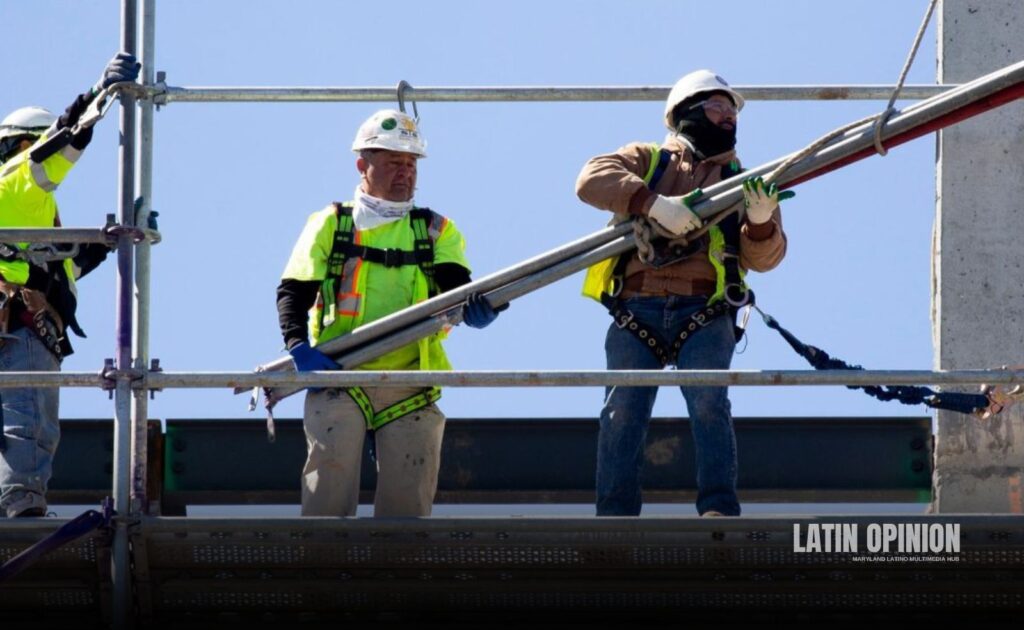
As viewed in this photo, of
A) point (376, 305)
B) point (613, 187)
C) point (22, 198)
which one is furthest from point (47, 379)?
point (613, 187)

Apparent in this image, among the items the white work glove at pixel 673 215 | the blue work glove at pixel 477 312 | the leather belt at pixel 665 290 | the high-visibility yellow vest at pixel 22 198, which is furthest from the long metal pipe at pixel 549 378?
the high-visibility yellow vest at pixel 22 198

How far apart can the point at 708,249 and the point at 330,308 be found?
1.49 meters

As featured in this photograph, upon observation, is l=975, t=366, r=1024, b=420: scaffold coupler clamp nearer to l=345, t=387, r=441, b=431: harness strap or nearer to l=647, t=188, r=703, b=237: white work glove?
l=647, t=188, r=703, b=237: white work glove

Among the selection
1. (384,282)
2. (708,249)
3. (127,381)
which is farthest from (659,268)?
(127,381)

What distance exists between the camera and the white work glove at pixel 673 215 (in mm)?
7477

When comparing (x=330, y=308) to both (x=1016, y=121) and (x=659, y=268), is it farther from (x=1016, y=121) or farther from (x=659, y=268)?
(x=1016, y=121)

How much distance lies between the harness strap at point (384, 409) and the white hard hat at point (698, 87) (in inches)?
60.6

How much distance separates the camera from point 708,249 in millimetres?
7781

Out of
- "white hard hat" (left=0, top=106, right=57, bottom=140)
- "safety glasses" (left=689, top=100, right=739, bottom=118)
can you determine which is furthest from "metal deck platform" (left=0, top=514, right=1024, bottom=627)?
"white hard hat" (left=0, top=106, right=57, bottom=140)

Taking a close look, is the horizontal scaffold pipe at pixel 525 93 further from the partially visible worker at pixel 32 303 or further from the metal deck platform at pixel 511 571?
the metal deck platform at pixel 511 571

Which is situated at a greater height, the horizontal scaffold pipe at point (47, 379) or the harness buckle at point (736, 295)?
the harness buckle at point (736, 295)

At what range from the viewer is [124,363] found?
7.14m

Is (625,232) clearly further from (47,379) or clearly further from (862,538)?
(47,379)

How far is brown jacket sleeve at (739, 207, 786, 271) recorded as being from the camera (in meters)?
7.62
